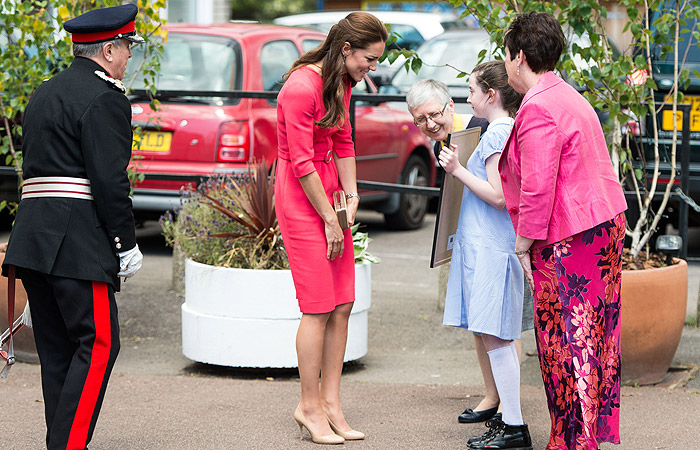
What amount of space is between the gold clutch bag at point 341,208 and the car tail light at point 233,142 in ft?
11.7

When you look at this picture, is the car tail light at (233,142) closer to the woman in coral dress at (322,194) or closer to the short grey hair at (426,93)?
the woman in coral dress at (322,194)

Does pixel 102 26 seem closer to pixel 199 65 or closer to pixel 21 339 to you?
pixel 21 339

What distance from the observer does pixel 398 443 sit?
4258 mm

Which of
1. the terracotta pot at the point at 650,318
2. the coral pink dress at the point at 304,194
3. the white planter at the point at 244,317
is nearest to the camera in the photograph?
the coral pink dress at the point at 304,194

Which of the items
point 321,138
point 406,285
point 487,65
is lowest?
point 406,285

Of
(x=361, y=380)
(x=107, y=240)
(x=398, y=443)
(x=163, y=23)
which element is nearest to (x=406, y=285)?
(x=361, y=380)

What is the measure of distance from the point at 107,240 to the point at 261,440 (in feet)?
3.87

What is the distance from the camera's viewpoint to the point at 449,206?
4434 millimetres

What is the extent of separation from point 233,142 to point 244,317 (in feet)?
9.22

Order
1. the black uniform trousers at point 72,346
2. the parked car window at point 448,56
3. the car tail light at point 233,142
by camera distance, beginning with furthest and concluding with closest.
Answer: the parked car window at point 448,56 → the car tail light at point 233,142 → the black uniform trousers at point 72,346

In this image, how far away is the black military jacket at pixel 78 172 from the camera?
11.7 ft

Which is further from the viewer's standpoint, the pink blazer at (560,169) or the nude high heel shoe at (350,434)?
the nude high heel shoe at (350,434)

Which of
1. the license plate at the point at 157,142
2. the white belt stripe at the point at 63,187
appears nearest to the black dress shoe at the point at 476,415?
the white belt stripe at the point at 63,187

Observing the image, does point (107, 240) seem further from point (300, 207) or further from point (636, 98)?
point (636, 98)
